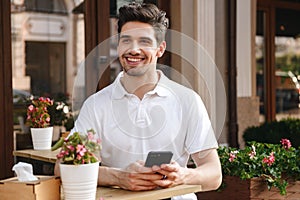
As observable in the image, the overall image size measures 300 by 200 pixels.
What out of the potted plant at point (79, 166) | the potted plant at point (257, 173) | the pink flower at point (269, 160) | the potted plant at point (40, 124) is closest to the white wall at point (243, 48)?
the potted plant at point (257, 173)

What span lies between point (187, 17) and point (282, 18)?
304cm

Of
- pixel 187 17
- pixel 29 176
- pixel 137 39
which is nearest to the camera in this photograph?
pixel 29 176

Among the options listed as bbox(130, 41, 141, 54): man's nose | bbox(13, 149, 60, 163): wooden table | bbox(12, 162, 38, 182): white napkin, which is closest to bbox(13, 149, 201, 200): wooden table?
bbox(12, 162, 38, 182): white napkin

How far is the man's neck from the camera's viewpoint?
6.35 ft

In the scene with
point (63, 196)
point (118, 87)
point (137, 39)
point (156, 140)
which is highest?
point (137, 39)

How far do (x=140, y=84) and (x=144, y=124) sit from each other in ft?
0.49

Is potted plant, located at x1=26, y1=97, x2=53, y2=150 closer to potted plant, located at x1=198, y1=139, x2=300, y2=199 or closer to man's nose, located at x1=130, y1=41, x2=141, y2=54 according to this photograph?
potted plant, located at x1=198, y1=139, x2=300, y2=199

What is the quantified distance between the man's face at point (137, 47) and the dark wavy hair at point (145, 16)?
2 centimetres

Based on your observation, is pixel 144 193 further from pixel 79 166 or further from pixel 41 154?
pixel 41 154

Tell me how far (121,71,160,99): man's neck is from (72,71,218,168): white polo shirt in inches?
0.7

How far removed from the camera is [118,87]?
1.95m

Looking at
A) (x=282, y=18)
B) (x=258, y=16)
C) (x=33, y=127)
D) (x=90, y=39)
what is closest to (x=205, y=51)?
(x=90, y=39)

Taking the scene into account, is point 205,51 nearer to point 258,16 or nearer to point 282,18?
point 258,16

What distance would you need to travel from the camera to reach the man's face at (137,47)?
180cm
